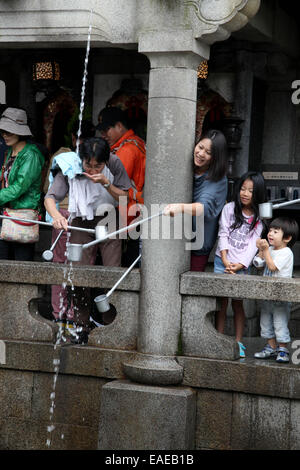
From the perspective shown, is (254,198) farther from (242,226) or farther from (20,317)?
(20,317)

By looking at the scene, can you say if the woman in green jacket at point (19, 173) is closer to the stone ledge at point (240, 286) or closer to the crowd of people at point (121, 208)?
the crowd of people at point (121, 208)

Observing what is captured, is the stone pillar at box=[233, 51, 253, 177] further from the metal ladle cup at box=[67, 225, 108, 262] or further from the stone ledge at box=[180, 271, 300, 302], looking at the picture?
the metal ladle cup at box=[67, 225, 108, 262]

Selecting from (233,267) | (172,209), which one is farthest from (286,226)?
(172,209)

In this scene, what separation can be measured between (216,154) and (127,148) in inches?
48.6

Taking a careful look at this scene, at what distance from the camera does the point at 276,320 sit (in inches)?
305

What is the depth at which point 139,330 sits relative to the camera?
7820mm

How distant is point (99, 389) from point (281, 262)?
1914 millimetres

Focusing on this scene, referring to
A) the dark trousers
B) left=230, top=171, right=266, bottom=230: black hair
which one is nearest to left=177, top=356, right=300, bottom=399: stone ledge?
left=230, top=171, right=266, bottom=230: black hair

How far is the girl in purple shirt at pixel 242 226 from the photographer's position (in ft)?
25.7

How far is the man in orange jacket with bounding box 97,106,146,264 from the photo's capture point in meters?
8.57

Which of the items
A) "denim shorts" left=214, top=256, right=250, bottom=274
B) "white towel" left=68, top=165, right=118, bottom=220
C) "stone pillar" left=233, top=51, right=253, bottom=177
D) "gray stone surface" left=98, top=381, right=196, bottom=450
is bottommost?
"gray stone surface" left=98, top=381, right=196, bottom=450

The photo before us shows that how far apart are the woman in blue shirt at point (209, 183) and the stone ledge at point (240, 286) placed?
0.46 metres

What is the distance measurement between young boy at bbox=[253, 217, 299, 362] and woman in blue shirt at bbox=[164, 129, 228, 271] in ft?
1.51

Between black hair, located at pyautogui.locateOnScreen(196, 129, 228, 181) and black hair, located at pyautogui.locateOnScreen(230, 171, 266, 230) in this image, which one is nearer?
black hair, located at pyautogui.locateOnScreen(196, 129, 228, 181)
